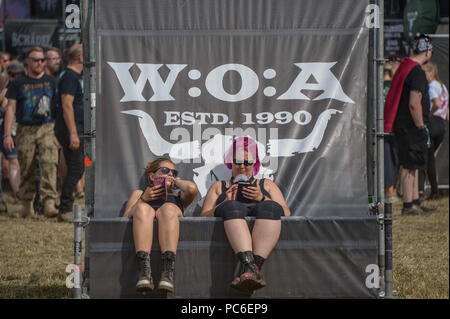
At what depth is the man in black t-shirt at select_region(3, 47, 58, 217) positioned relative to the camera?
35.0 ft

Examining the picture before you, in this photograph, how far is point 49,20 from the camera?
52.2ft

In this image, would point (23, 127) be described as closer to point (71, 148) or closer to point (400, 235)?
point (71, 148)

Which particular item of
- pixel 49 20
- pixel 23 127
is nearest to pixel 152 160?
pixel 23 127

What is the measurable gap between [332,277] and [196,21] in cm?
229

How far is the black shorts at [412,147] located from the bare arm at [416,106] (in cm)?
15

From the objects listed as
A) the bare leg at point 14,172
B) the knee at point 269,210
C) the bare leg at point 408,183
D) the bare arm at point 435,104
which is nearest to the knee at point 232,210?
the knee at point 269,210

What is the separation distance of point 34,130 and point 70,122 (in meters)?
0.82

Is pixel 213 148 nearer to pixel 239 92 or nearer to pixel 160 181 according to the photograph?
pixel 239 92

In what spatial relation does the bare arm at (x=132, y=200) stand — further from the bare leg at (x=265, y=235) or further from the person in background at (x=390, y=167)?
the person in background at (x=390, y=167)

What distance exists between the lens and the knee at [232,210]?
5941mm

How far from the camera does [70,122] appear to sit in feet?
33.3

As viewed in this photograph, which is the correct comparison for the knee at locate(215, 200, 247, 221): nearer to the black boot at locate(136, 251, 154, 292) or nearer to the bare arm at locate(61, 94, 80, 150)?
the black boot at locate(136, 251, 154, 292)

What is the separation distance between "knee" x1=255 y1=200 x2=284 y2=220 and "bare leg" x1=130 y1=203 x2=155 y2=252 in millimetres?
773

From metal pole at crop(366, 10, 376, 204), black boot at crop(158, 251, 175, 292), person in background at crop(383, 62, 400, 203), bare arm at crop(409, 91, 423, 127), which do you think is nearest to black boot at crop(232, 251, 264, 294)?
black boot at crop(158, 251, 175, 292)
